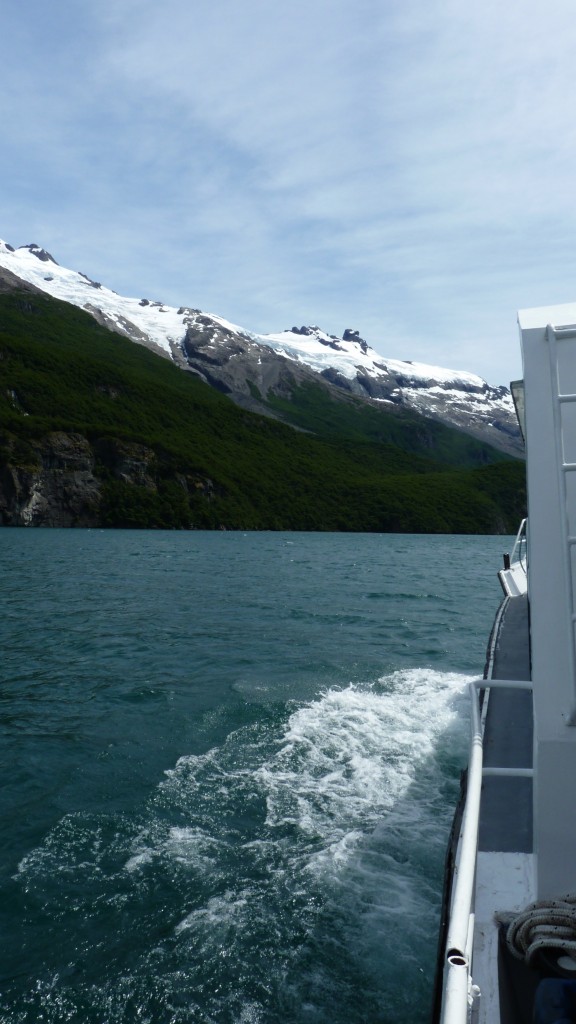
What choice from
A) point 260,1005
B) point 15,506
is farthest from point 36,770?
point 15,506

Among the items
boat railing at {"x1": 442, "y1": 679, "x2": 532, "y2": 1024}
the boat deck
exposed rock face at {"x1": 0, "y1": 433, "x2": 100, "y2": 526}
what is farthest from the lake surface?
exposed rock face at {"x1": 0, "y1": 433, "x2": 100, "y2": 526}

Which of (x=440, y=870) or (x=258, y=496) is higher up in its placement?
(x=258, y=496)

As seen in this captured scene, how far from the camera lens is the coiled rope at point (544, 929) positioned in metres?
3.66

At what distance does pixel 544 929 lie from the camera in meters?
3.75

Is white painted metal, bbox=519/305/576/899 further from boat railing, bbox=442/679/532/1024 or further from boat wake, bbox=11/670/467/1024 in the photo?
boat wake, bbox=11/670/467/1024

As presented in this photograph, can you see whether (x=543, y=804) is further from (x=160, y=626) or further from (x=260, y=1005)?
(x=160, y=626)

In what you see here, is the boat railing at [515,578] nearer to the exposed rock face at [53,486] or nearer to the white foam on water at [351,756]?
the white foam on water at [351,756]

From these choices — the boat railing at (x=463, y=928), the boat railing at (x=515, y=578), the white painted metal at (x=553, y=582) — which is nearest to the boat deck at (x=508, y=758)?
the white painted metal at (x=553, y=582)

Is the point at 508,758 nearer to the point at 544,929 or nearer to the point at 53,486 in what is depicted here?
the point at 544,929

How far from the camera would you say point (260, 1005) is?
5.88 m

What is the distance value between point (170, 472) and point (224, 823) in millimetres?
128490

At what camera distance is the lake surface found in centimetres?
619

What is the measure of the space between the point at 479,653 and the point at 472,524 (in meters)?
133

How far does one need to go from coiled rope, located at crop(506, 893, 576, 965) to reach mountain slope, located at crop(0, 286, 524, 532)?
115m
